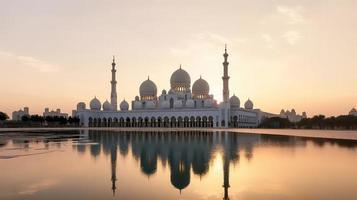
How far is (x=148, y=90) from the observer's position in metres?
86.3

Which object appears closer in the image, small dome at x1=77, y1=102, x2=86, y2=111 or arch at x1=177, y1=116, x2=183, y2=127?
arch at x1=177, y1=116, x2=183, y2=127

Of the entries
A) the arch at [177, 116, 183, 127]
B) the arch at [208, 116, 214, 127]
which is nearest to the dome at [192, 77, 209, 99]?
the arch at [177, 116, 183, 127]

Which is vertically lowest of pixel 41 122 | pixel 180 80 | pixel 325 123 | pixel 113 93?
pixel 325 123

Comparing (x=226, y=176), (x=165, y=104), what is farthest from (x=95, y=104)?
(x=226, y=176)

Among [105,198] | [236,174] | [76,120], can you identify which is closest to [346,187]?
[236,174]

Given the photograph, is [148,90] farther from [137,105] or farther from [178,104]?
[178,104]

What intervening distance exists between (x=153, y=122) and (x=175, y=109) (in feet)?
22.4

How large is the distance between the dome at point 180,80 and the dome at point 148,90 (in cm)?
583

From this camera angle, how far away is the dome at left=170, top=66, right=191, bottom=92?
81.4m

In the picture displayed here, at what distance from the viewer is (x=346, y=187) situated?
874cm

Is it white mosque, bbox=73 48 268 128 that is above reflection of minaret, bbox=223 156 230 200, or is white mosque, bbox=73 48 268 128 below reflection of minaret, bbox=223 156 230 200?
above

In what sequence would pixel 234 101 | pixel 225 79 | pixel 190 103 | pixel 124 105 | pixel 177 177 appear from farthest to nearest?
1. pixel 124 105
2. pixel 234 101
3. pixel 190 103
4. pixel 225 79
5. pixel 177 177

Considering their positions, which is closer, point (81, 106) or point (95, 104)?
point (95, 104)

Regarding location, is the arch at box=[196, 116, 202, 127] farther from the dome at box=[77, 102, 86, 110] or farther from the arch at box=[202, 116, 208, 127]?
the dome at box=[77, 102, 86, 110]
